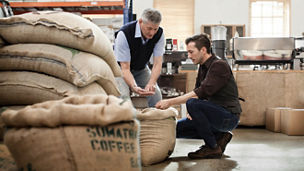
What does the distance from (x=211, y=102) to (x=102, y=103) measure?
1553 millimetres

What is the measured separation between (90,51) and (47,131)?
84 cm

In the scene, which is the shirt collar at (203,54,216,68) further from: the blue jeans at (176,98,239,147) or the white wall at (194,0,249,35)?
the white wall at (194,0,249,35)

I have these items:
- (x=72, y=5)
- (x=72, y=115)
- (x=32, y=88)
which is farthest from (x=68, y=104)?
(x=72, y=5)

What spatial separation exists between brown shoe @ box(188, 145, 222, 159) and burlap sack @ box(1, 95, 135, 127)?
1.51 metres

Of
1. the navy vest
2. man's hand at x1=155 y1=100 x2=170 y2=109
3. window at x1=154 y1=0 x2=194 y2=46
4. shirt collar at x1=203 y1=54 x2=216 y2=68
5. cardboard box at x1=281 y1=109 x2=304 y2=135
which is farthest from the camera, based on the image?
window at x1=154 y1=0 x2=194 y2=46

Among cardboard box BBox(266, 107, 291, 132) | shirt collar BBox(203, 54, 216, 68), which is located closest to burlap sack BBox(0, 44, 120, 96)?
shirt collar BBox(203, 54, 216, 68)

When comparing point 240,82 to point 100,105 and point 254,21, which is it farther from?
point 254,21

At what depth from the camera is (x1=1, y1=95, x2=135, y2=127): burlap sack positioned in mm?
947

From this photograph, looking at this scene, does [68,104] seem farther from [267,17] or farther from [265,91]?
[267,17]

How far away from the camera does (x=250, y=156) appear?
2525mm

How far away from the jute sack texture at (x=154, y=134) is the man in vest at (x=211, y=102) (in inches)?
7.3

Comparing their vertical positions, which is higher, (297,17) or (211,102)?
(297,17)

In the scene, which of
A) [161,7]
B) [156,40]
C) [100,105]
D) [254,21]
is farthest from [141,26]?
[254,21]

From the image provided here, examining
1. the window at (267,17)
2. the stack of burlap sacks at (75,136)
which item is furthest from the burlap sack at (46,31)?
the window at (267,17)
